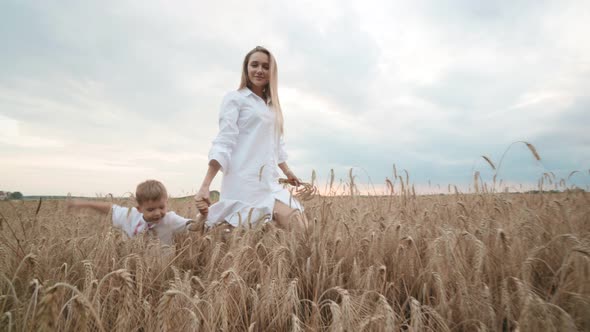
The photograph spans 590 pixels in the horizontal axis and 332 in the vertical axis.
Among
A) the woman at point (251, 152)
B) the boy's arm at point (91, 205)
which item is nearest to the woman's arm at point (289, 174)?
the woman at point (251, 152)

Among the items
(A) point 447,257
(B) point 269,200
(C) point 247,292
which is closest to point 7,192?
(C) point 247,292

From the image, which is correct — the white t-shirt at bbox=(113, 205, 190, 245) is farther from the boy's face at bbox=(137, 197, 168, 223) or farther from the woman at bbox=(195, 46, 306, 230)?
the woman at bbox=(195, 46, 306, 230)

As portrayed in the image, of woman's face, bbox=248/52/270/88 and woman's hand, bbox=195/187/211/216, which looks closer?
woman's hand, bbox=195/187/211/216

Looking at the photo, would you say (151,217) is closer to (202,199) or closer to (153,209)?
(153,209)

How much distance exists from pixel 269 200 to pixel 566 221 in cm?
233

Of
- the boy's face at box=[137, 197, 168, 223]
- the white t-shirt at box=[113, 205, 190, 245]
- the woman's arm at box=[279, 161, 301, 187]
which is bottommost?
the white t-shirt at box=[113, 205, 190, 245]

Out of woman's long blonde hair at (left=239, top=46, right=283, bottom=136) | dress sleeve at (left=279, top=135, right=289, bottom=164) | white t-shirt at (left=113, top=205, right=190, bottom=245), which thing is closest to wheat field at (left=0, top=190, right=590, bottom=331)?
white t-shirt at (left=113, top=205, right=190, bottom=245)

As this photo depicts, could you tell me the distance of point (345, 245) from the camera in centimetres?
240

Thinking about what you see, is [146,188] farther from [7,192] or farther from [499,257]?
[499,257]

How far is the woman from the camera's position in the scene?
3.40 m

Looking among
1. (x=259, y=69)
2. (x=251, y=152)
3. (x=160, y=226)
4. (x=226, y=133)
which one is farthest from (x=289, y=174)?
(x=160, y=226)

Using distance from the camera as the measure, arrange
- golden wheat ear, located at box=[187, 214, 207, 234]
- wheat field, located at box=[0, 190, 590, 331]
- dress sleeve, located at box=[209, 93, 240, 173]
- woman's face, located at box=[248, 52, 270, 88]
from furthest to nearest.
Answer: woman's face, located at box=[248, 52, 270, 88]
dress sleeve, located at box=[209, 93, 240, 173]
golden wheat ear, located at box=[187, 214, 207, 234]
wheat field, located at box=[0, 190, 590, 331]

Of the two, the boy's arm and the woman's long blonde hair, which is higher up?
the woman's long blonde hair

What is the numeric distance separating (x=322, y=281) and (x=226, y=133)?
1835mm
